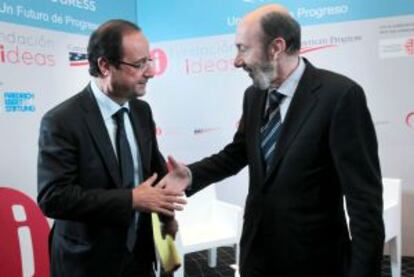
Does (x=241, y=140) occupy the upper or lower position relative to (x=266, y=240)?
upper

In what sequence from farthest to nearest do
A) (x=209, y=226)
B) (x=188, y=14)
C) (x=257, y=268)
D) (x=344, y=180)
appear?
(x=188, y=14) → (x=209, y=226) → (x=257, y=268) → (x=344, y=180)

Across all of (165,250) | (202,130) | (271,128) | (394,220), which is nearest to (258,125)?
(271,128)

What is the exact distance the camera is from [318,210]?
5.64ft

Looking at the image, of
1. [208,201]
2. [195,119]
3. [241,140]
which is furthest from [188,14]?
[241,140]

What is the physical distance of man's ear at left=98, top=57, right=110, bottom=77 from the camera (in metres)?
1.85

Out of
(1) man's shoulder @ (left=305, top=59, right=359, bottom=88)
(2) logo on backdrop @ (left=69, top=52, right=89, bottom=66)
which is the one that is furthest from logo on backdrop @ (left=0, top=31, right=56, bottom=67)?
(1) man's shoulder @ (left=305, top=59, right=359, bottom=88)

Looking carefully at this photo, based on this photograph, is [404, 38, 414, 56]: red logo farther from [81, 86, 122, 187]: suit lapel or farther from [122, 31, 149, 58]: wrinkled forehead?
[81, 86, 122, 187]: suit lapel

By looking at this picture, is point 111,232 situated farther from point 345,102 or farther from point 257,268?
point 345,102

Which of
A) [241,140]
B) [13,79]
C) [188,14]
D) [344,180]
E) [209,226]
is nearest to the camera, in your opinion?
[344,180]

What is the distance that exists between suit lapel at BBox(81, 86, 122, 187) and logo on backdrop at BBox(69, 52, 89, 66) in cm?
243

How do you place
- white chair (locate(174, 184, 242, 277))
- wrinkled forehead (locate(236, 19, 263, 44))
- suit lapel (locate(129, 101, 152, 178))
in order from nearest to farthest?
wrinkled forehead (locate(236, 19, 263, 44)) < suit lapel (locate(129, 101, 152, 178)) < white chair (locate(174, 184, 242, 277))

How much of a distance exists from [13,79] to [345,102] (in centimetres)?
276

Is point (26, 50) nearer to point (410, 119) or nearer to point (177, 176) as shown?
point (177, 176)

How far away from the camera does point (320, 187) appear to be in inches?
67.1
